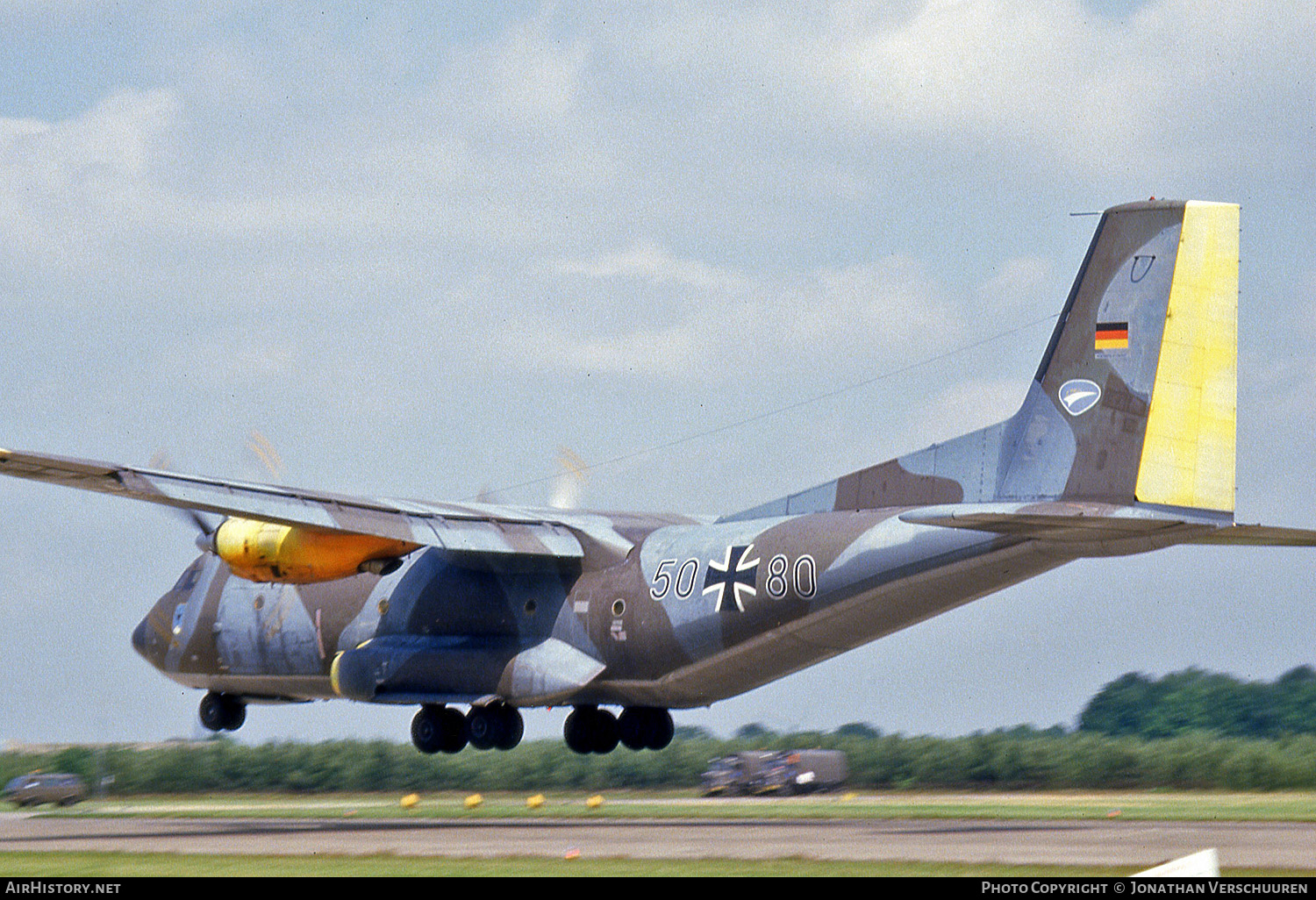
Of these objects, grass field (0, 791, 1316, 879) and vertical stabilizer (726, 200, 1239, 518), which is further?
vertical stabilizer (726, 200, 1239, 518)

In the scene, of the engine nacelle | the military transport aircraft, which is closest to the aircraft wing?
the military transport aircraft

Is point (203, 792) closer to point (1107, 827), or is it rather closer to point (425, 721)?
point (425, 721)

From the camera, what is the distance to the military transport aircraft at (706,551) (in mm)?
22656

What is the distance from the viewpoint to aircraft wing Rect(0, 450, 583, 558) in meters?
24.3

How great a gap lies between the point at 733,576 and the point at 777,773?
40.8ft

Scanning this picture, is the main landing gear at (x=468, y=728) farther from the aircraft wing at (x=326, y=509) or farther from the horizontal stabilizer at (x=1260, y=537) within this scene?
the horizontal stabilizer at (x=1260, y=537)

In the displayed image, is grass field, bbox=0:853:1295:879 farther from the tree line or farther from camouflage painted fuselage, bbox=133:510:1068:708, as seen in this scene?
the tree line

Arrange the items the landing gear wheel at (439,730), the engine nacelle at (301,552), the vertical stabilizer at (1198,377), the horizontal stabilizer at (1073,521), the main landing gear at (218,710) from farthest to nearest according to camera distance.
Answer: the main landing gear at (218,710) → the landing gear wheel at (439,730) → the engine nacelle at (301,552) → the vertical stabilizer at (1198,377) → the horizontal stabilizer at (1073,521)

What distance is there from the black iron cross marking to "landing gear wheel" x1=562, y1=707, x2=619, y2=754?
16.8 feet

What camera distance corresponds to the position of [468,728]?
95.5 ft

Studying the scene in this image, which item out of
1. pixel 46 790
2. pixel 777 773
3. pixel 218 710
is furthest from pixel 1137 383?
pixel 46 790

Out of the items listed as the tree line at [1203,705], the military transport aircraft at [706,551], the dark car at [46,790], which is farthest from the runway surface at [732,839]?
the tree line at [1203,705]

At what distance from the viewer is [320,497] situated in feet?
86.7

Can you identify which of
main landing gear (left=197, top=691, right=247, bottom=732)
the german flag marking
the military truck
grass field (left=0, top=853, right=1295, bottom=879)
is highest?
the german flag marking
